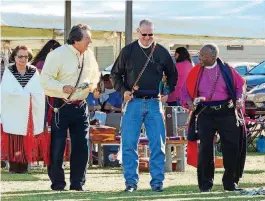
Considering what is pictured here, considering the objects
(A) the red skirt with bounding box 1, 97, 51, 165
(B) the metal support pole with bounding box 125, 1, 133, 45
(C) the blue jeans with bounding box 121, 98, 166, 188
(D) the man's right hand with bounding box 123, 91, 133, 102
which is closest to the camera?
(D) the man's right hand with bounding box 123, 91, 133, 102

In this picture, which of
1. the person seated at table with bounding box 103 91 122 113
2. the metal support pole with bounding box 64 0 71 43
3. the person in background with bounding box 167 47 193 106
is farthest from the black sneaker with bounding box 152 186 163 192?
the person seated at table with bounding box 103 91 122 113

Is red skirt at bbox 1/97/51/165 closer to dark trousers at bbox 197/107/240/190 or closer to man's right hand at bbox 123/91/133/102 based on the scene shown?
man's right hand at bbox 123/91/133/102

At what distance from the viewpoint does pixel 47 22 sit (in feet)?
53.1

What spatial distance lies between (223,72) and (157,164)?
3.92ft

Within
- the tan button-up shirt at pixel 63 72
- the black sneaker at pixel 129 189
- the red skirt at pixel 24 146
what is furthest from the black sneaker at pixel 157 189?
the red skirt at pixel 24 146

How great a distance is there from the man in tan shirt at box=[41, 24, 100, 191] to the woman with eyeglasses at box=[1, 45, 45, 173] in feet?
7.02

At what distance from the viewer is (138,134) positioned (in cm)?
1038

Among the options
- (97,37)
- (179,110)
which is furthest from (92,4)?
(179,110)

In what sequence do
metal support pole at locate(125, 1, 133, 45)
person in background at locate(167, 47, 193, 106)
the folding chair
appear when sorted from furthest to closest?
the folding chair < person in background at locate(167, 47, 193, 106) < metal support pole at locate(125, 1, 133, 45)

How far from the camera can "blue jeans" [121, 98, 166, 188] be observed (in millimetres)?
10320

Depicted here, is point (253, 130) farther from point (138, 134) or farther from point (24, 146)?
point (138, 134)

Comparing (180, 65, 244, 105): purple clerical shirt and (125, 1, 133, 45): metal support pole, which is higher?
(125, 1, 133, 45): metal support pole

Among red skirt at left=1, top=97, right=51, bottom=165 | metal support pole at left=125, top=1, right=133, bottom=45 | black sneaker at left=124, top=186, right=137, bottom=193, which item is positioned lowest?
black sneaker at left=124, top=186, right=137, bottom=193

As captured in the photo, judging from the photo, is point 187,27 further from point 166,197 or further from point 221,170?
point 166,197
